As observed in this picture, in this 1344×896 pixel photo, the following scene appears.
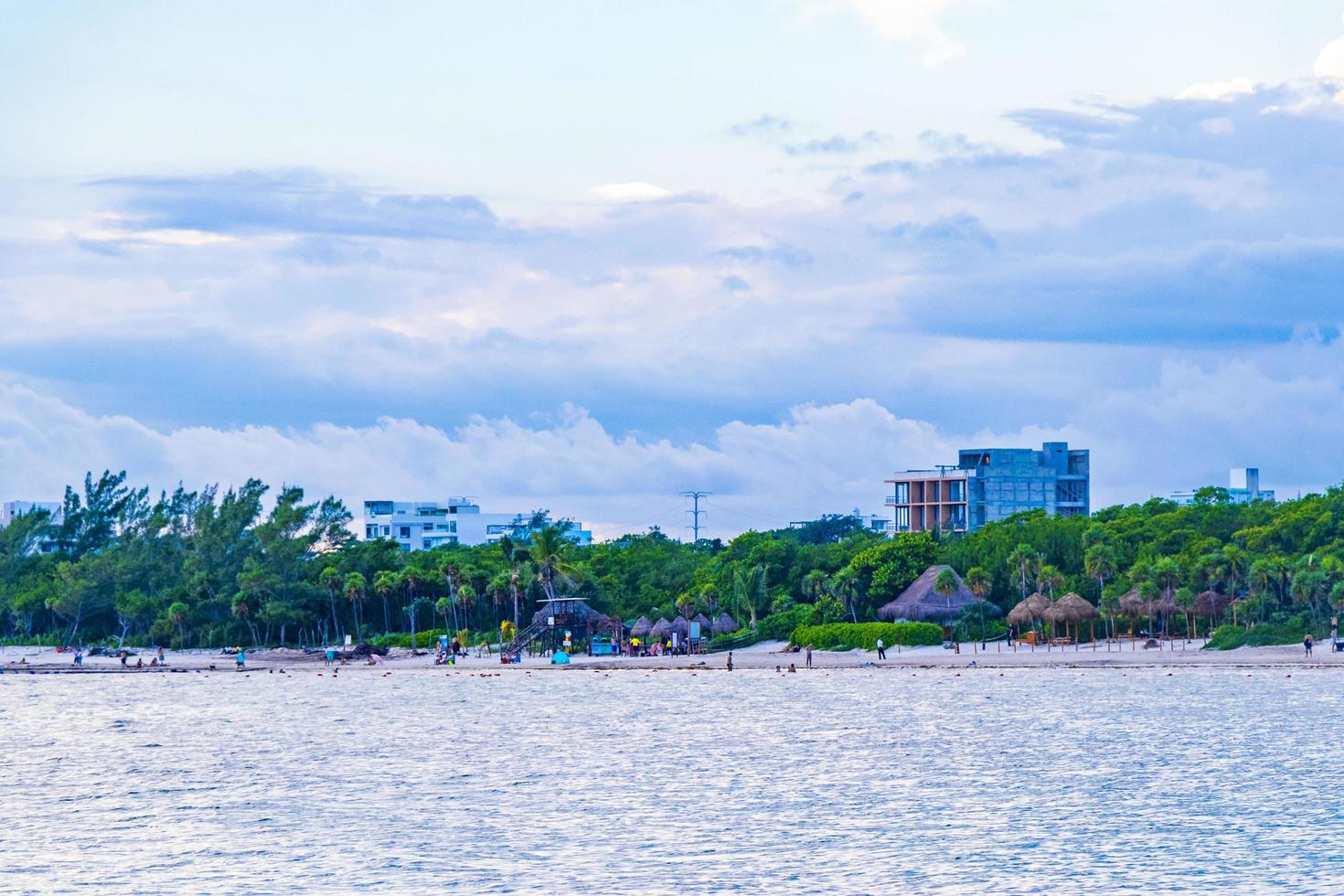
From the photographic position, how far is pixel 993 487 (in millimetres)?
143750

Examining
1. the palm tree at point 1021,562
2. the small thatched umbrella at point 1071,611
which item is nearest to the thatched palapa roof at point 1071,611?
the small thatched umbrella at point 1071,611

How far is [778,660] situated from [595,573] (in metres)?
23.7

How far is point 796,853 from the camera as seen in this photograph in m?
31.7

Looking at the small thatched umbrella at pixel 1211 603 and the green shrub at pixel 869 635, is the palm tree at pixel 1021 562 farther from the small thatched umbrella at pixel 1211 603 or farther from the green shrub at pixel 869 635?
the small thatched umbrella at pixel 1211 603

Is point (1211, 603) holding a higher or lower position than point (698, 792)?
higher

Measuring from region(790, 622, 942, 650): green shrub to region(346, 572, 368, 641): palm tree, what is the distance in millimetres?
28063

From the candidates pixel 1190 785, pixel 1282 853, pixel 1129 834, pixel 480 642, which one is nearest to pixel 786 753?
pixel 1190 785

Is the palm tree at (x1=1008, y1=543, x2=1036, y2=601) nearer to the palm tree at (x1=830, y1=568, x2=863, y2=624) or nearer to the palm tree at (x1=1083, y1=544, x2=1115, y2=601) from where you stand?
the palm tree at (x1=1083, y1=544, x2=1115, y2=601)

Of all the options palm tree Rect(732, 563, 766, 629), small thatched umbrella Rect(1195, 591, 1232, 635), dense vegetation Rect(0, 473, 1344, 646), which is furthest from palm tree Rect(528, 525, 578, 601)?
small thatched umbrella Rect(1195, 591, 1232, 635)

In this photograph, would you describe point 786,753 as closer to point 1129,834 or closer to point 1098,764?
point 1098,764

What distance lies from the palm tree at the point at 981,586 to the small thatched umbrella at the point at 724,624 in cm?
1399

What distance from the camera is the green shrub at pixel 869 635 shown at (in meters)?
88.2

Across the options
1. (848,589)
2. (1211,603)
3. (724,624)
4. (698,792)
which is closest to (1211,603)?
(1211,603)

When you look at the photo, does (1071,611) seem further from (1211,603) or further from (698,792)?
(698,792)
